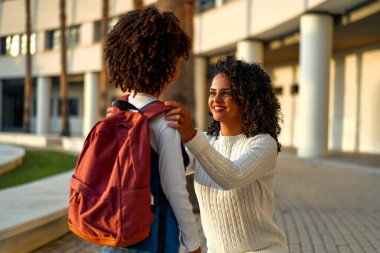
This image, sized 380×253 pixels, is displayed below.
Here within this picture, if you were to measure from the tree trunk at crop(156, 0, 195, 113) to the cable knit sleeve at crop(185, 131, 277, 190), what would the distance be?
6.08m

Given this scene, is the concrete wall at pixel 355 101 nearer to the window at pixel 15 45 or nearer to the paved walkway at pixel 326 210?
the paved walkway at pixel 326 210

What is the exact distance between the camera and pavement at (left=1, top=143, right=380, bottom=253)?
5.98 metres

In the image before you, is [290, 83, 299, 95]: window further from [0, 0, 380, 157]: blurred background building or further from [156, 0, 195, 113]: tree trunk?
[156, 0, 195, 113]: tree trunk

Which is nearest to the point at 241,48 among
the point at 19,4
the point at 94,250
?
the point at 94,250

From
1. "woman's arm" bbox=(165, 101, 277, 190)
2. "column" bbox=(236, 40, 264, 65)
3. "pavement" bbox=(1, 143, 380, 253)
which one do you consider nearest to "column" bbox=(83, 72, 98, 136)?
"column" bbox=(236, 40, 264, 65)

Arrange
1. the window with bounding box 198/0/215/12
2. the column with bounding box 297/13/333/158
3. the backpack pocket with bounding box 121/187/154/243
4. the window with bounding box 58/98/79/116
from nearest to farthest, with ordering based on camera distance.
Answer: the backpack pocket with bounding box 121/187/154/243, the column with bounding box 297/13/333/158, the window with bounding box 198/0/215/12, the window with bounding box 58/98/79/116

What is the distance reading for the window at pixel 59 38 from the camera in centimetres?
3742

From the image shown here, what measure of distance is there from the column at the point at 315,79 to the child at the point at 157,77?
1579 centimetres

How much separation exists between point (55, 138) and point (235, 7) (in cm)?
1195

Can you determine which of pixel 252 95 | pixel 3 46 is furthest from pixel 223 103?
pixel 3 46

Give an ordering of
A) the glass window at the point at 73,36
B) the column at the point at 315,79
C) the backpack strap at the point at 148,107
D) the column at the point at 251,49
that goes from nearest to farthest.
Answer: the backpack strap at the point at 148,107 → the column at the point at 315,79 → the column at the point at 251,49 → the glass window at the point at 73,36

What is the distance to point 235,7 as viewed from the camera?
22.2 m

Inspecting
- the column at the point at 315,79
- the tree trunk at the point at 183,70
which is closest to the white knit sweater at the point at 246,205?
the tree trunk at the point at 183,70

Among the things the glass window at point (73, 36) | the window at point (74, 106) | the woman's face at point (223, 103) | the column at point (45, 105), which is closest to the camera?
the woman's face at point (223, 103)
